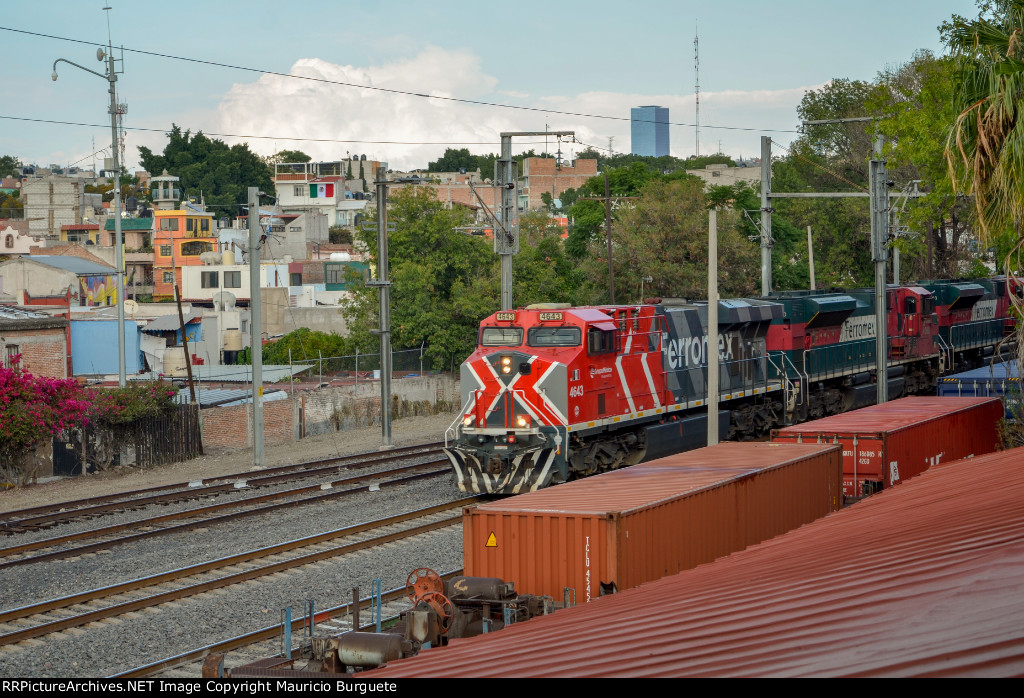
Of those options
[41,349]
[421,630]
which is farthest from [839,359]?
[41,349]

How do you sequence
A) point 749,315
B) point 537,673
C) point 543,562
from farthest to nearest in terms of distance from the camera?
1. point 749,315
2. point 543,562
3. point 537,673

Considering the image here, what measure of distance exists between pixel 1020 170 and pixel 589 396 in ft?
33.4

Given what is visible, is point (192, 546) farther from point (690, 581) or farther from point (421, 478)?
point (690, 581)

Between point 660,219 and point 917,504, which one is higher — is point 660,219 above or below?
above

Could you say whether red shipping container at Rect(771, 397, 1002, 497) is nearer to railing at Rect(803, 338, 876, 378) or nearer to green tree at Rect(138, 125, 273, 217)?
railing at Rect(803, 338, 876, 378)

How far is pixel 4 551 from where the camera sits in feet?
62.0

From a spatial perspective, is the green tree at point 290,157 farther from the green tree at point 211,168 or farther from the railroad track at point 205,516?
the railroad track at point 205,516

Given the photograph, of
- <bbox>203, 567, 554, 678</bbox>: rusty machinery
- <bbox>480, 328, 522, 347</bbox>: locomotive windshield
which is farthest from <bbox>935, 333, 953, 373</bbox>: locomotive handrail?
<bbox>203, 567, 554, 678</bbox>: rusty machinery

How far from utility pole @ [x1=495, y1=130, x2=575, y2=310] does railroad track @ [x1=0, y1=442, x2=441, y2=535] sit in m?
5.63

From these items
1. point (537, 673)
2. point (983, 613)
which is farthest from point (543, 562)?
point (983, 613)

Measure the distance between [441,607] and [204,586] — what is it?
6897 mm

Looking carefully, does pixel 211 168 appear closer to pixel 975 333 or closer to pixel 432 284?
pixel 432 284

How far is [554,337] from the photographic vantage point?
22.4 meters

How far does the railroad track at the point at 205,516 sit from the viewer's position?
19.1 metres
